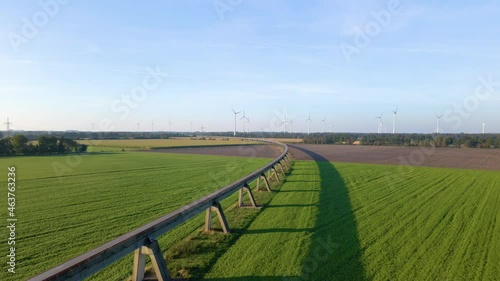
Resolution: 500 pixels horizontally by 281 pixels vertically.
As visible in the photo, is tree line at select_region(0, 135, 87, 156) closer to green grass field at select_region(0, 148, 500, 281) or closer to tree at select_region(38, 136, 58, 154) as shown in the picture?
tree at select_region(38, 136, 58, 154)

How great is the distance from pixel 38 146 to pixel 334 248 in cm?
5055

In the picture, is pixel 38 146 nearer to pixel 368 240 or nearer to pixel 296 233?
pixel 296 233

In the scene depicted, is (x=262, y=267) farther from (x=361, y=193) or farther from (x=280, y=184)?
(x=280, y=184)

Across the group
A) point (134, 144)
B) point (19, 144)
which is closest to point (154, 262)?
point (19, 144)

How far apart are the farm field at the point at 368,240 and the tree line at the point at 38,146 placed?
1743 inches

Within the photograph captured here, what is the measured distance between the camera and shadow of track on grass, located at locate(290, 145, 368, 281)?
6072 mm

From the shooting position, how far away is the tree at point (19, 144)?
1768 inches

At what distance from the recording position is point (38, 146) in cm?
4778

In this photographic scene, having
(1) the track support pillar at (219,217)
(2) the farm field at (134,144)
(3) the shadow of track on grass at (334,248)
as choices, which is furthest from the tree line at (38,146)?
(3) the shadow of track on grass at (334,248)

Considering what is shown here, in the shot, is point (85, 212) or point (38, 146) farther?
point (38, 146)

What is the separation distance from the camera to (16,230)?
8.69 meters

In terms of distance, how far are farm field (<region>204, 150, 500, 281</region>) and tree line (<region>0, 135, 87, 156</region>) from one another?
4426 centimetres

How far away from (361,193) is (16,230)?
11.7m

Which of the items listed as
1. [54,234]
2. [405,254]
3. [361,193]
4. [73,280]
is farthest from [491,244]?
[54,234]
